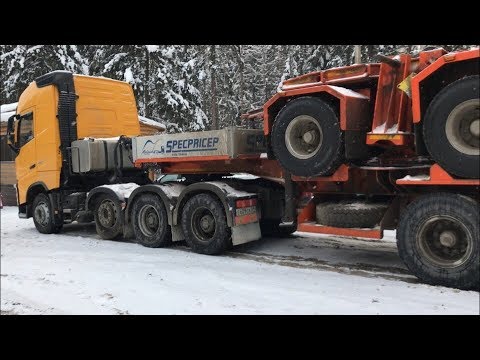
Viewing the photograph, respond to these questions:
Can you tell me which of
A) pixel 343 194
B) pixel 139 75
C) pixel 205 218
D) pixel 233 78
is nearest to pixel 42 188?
pixel 205 218

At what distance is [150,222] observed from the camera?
8133 millimetres

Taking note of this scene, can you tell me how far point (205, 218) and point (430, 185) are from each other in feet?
11.6

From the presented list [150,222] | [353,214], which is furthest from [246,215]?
[150,222]

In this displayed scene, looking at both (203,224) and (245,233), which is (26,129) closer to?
(203,224)

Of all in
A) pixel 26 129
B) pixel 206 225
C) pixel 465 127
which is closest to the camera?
pixel 465 127

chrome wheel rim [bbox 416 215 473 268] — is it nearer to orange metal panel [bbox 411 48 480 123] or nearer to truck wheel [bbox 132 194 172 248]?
orange metal panel [bbox 411 48 480 123]

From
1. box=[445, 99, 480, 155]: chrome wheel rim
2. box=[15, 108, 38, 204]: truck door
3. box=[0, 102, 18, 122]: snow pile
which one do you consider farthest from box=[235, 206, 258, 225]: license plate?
box=[0, 102, 18, 122]: snow pile

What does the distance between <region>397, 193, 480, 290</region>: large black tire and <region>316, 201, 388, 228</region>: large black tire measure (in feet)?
1.56

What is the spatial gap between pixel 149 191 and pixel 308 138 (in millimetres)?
3347

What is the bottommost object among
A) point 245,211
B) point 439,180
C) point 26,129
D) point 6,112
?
point 245,211

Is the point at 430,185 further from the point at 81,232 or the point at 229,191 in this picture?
the point at 81,232

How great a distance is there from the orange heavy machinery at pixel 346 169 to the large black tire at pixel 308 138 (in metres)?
0.01

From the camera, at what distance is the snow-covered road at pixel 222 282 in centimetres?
433

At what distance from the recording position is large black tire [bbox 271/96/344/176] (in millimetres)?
5805
